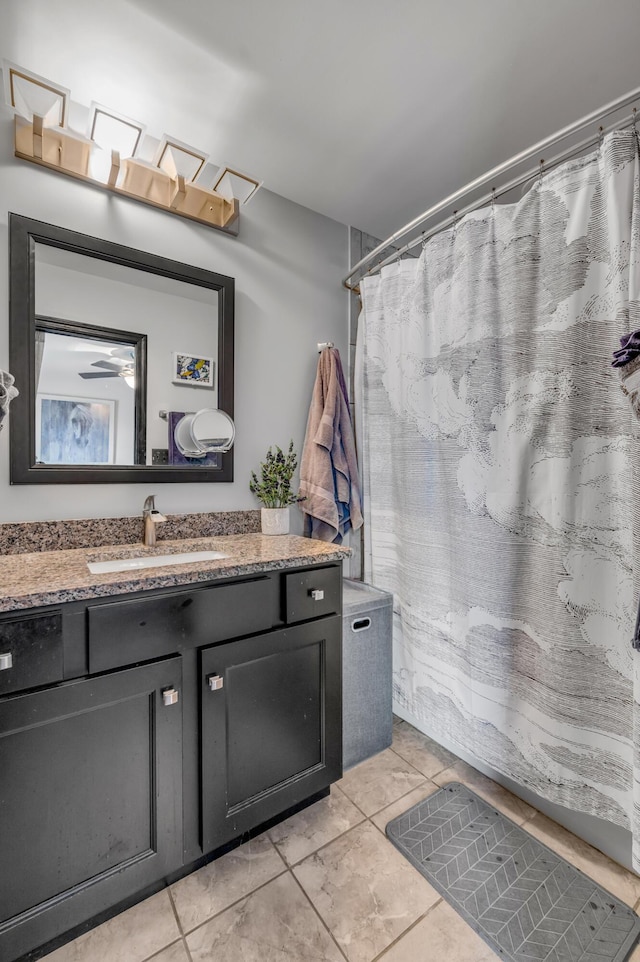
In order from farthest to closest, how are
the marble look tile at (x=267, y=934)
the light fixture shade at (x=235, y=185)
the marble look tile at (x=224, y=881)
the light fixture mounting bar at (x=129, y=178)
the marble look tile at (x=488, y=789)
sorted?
the light fixture shade at (x=235, y=185) < the marble look tile at (x=488, y=789) < the light fixture mounting bar at (x=129, y=178) < the marble look tile at (x=224, y=881) < the marble look tile at (x=267, y=934)

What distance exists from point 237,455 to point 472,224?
1.25m

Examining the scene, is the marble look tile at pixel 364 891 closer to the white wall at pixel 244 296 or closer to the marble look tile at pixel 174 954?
the marble look tile at pixel 174 954

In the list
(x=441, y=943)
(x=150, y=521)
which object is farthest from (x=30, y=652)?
(x=441, y=943)

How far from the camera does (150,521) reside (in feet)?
4.94

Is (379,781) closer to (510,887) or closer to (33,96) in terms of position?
(510,887)

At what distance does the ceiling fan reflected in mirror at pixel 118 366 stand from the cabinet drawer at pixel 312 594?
95 centimetres

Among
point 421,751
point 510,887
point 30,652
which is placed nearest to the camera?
point 30,652

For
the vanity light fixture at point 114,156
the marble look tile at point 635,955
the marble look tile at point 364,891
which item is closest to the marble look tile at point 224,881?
the marble look tile at point 364,891

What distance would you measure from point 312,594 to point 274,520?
49cm

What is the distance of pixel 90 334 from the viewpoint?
1491 millimetres

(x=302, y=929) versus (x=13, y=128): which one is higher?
(x=13, y=128)

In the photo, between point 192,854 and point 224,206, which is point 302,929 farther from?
point 224,206

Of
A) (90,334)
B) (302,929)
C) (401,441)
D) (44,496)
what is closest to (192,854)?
(302,929)

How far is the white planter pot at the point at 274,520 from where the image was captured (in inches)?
71.1
